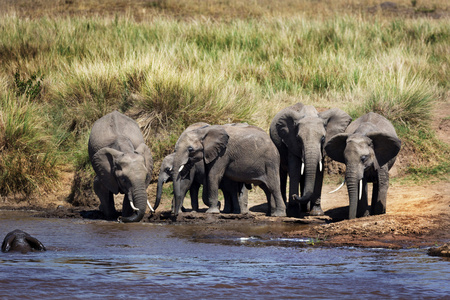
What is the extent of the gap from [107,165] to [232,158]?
6.06 ft

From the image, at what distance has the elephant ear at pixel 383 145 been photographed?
10.8 metres

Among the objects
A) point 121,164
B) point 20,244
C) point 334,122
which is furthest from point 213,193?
point 20,244

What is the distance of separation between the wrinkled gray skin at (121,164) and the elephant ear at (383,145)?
3.14m

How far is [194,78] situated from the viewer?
1523 centimetres

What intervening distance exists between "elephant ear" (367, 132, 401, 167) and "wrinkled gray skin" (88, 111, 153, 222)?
3.14 m

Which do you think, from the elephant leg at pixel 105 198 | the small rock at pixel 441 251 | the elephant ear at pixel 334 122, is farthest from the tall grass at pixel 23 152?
the small rock at pixel 441 251

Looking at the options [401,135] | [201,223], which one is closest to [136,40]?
[401,135]

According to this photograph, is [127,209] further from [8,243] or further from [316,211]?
[8,243]

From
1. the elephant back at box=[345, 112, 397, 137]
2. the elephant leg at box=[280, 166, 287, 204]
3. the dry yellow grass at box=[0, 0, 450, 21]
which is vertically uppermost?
the dry yellow grass at box=[0, 0, 450, 21]

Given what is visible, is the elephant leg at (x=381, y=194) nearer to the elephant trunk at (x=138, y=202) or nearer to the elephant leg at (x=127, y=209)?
the elephant trunk at (x=138, y=202)

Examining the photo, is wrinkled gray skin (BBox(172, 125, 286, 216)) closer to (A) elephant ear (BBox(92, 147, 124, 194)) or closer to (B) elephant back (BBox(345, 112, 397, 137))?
(A) elephant ear (BBox(92, 147, 124, 194))

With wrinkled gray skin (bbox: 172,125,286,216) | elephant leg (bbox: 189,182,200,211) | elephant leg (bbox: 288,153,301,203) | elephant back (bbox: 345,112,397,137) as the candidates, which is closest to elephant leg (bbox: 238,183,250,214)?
wrinkled gray skin (bbox: 172,125,286,216)

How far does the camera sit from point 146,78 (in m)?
15.4

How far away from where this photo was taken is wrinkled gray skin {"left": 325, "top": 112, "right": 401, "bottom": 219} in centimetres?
1050
